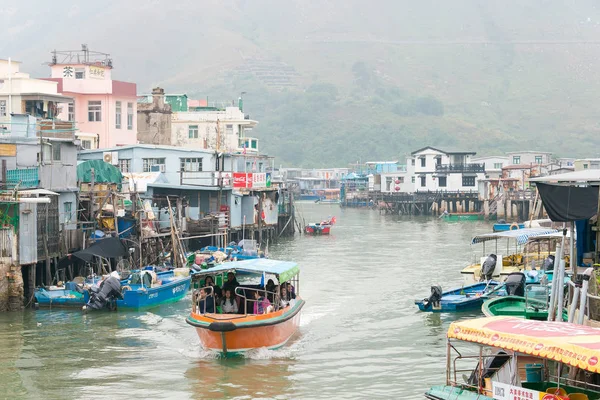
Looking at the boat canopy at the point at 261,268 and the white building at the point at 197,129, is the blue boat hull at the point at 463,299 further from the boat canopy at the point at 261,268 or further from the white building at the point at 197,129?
the white building at the point at 197,129

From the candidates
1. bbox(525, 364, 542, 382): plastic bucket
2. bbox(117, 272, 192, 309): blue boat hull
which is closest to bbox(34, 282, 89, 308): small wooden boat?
bbox(117, 272, 192, 309): blue boat hull

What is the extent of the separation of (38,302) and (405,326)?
13588 mm

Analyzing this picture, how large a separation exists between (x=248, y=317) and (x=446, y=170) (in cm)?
8196

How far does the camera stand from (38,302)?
35344 millimetres

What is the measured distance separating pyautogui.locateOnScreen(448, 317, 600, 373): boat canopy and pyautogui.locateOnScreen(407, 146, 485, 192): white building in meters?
87.5

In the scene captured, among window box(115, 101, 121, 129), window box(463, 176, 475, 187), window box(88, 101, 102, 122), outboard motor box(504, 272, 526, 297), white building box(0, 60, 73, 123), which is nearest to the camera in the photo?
outboard motor box(504, 272, 526, 297)

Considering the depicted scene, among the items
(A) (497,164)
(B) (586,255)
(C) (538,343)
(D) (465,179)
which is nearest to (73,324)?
(B) (586,255)

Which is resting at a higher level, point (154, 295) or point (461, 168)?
point (461, 168)

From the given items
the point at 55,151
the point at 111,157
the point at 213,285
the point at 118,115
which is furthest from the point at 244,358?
the point at 118,115

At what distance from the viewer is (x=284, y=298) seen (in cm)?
3062

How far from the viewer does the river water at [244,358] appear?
24.6m

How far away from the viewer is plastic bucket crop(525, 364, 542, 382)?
18453mm

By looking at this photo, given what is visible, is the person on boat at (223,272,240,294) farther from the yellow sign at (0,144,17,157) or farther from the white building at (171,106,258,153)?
the white building at (171,106,258,153)

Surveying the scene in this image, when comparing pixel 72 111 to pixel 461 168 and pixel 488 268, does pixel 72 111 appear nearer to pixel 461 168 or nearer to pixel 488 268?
pixel 488 268
